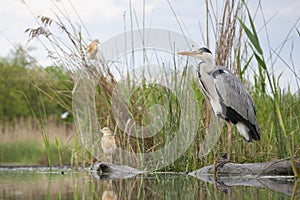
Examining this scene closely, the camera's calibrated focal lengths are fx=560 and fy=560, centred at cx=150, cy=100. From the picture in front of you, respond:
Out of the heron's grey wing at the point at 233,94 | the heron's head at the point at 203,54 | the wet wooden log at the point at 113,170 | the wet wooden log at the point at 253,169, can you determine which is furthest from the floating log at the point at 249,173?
the heron's head at the point at 203,54

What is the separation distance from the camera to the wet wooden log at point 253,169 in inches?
190

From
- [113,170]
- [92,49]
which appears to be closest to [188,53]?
[92,49]

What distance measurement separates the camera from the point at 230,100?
17.5 ft

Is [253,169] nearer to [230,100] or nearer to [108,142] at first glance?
[230,100]

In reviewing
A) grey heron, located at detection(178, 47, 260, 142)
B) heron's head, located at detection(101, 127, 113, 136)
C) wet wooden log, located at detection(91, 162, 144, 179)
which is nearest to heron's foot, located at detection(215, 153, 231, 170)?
grey heron, located at detection(178, 47, 260, 142)

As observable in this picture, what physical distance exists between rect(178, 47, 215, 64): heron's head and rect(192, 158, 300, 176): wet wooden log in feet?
3.38

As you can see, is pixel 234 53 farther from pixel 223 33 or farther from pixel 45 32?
pixel 45 32

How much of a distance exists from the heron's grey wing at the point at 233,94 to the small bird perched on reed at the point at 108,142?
1.26 m

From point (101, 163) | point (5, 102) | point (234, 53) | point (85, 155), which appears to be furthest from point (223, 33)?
point (5, 102)

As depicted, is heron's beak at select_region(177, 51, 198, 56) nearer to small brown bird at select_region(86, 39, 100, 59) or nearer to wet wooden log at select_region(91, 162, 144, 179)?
small brown bird at select_region(86, 39, 100, 59)

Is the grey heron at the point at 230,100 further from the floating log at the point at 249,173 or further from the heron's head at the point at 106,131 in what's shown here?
the heron's head at the point at 106,131

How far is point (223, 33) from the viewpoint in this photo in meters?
5.64

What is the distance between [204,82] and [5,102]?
19682 millimetres

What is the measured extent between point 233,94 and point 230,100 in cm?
7
